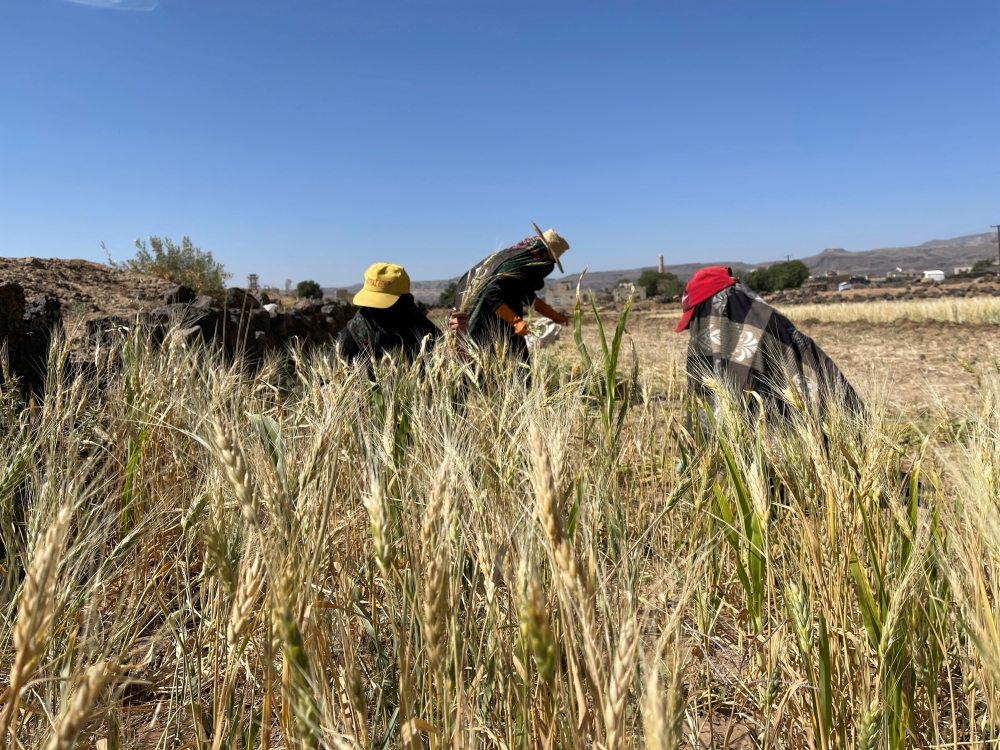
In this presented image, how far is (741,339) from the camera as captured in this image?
9.57ft

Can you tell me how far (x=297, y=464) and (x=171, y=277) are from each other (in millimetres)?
10579

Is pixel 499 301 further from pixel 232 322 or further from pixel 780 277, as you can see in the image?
pixel 780 277

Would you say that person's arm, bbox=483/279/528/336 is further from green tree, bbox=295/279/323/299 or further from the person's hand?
green tree, bbox=295/279/323/299

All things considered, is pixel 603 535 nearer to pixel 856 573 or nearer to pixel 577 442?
pixel 577 442

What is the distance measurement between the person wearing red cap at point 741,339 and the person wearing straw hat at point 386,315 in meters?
1.56

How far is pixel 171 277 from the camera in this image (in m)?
10.2

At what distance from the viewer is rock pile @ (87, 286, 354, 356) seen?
3.45 meters

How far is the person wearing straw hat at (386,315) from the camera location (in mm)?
3773

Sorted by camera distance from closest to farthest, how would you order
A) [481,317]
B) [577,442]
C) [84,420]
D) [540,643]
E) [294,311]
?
[540,643] < [577,442] < [84,420] < [481,317] < [294,311]

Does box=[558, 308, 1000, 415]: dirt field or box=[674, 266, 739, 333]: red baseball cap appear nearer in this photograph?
box=[674, 266, 739, 333]: red baseball cap

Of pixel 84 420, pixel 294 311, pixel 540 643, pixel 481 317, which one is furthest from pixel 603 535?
pixel 294 311

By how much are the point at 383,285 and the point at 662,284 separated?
1660 inches

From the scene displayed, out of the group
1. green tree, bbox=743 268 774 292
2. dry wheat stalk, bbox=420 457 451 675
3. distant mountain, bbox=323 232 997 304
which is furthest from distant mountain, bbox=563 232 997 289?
dry wheat stalk, bbox=420 457 451 675

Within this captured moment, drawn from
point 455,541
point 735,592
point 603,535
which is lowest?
point 735,592
